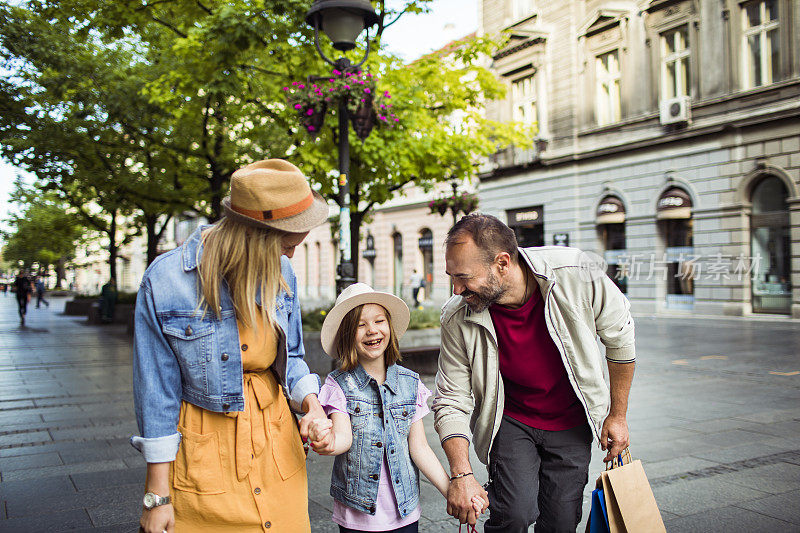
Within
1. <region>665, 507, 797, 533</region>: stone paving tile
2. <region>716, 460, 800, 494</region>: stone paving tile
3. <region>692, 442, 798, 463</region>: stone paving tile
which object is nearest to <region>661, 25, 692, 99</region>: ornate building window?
<region>692, 442, 798, 463</region>: stone paving tile

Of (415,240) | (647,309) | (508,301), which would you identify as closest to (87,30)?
(508,301)

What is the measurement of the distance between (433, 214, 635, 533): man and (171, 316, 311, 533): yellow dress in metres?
0.76

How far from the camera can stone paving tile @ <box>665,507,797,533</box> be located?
150 inches

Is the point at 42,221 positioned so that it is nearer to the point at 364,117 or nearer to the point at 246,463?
the point at 364,117

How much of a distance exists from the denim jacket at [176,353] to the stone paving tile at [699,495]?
3218mm

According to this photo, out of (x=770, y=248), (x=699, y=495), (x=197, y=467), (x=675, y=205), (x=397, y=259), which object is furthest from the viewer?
(x=397, y=259)

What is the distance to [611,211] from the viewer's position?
24453mm

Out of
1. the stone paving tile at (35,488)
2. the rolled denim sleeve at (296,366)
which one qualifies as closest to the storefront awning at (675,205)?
the stone paving tile at (35,488)

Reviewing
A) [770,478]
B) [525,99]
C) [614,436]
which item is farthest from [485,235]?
[525,99]

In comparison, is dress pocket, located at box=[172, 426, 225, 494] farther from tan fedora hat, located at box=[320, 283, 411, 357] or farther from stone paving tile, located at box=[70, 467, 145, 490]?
stone paving tile, located at box=[70, 467, 145, 490]

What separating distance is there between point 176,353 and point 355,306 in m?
0.94

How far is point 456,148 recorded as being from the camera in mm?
14078

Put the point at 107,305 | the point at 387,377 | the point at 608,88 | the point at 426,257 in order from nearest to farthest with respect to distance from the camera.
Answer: the point at 387,377
the point at 107,305
the point at 608,88
the point at 426,257

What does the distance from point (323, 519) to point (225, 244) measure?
7.97 feet
